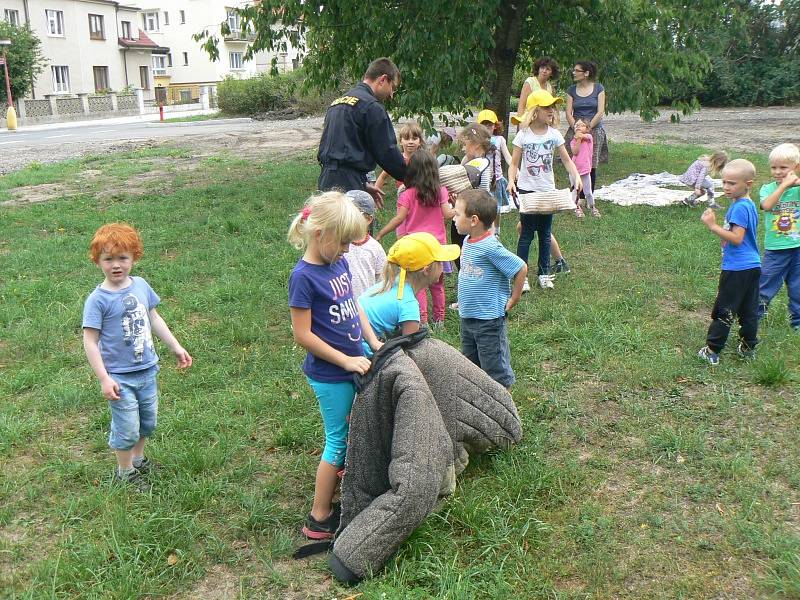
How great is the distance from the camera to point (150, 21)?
69125 millimetres

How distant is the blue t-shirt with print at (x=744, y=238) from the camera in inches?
192

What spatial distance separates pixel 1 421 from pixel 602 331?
4157 millimetres

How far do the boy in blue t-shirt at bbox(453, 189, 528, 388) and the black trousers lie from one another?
4.92 feet

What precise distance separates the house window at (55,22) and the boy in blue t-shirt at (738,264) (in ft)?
179

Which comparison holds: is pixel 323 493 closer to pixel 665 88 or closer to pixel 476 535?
pixel 476 535

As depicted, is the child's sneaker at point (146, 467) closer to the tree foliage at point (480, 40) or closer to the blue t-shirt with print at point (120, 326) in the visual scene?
the blue t-shirt with print at point (120, 326)

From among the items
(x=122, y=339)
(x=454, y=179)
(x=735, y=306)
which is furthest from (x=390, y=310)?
(x=454, y=179)

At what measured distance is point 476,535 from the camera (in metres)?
3.41

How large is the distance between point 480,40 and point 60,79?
49.0m

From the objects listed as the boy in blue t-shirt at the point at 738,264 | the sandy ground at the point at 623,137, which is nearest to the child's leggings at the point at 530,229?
the boy in blue t-shirt at the point at 738,264

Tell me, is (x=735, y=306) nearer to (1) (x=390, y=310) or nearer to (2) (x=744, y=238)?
(2) (x=744, y=238)

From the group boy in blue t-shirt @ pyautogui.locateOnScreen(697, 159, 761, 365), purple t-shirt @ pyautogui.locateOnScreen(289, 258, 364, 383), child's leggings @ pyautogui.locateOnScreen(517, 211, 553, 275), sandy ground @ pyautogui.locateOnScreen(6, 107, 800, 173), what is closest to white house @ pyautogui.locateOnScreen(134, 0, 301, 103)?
sandy ground @ pyautogui.locateOnScreen(6, 107, 800, 173)

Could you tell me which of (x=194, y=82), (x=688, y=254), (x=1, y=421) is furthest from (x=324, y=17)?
(x=194, y=82)

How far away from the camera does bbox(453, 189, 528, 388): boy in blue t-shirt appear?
4.50m
